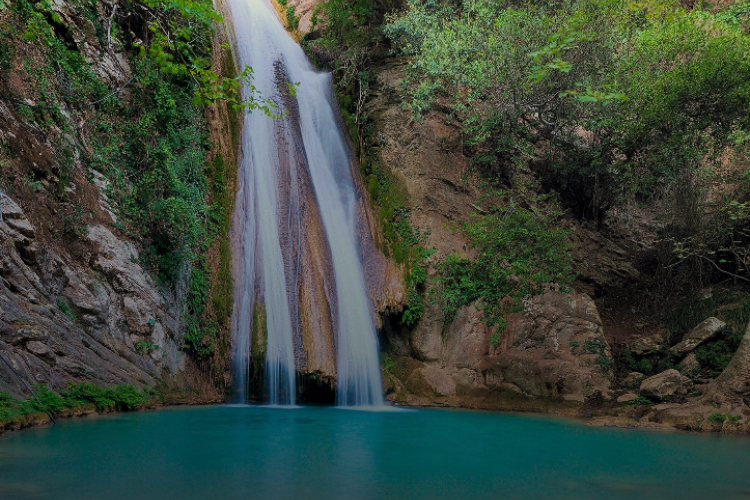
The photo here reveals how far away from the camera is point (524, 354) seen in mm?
12383

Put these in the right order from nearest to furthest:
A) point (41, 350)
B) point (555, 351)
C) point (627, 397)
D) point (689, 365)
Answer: point (41, 350) → point (627, 397) → point (689, 365) → point (555, 351)

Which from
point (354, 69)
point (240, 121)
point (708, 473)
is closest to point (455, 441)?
point (708, 473)

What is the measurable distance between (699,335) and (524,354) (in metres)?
3.84

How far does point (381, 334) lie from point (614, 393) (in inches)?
217

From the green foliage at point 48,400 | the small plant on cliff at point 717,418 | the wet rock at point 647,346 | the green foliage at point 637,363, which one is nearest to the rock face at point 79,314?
the green foliage at point 48,400

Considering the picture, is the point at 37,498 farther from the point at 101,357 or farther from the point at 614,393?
the point at 614,393

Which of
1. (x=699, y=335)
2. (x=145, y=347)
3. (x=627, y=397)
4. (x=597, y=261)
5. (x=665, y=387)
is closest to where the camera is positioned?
(x=145, y=347)

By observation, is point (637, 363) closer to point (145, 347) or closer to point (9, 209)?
point (145, 347)

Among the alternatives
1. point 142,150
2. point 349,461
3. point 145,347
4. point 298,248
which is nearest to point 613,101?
point 298,248

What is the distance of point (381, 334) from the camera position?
43.8 ft

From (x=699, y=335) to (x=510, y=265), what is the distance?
176 inches

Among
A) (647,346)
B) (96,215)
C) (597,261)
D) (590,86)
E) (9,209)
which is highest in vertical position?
(590,86)

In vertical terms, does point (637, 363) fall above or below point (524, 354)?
below

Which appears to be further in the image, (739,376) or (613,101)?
(613,101)
